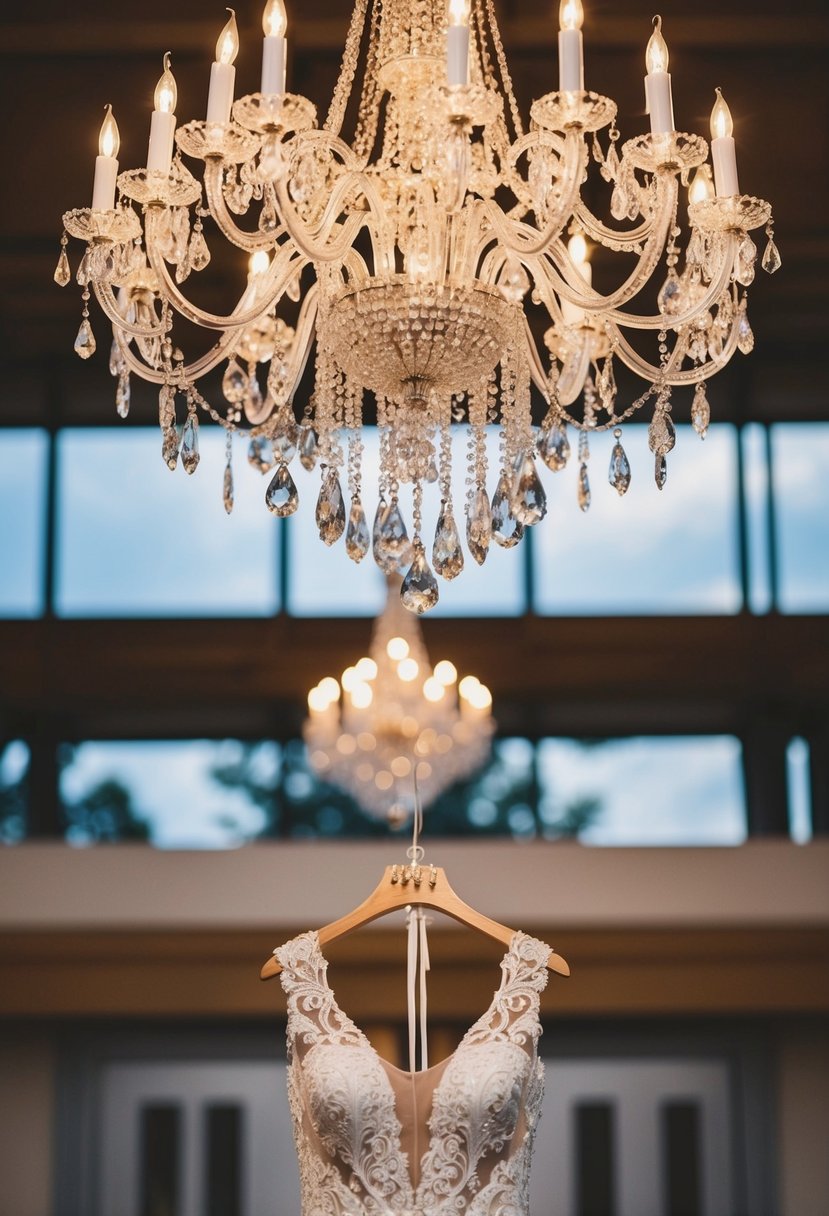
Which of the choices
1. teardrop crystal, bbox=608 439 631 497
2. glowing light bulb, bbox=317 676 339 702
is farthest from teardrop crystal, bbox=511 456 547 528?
glowing light bulb, bbox=317 676 339 702

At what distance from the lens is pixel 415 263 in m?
2.57

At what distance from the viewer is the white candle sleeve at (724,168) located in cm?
251

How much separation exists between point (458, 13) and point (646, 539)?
5.70m

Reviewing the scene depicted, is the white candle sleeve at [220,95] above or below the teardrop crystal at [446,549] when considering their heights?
above

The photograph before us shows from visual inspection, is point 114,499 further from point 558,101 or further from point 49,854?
point 558,101

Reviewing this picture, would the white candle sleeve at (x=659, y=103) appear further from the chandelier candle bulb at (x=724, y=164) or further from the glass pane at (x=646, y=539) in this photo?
the glass pane at (x=646, y=539)

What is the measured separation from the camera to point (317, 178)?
255cm

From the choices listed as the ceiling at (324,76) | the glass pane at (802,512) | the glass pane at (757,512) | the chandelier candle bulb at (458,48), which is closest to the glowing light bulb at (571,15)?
the chandelier candle bulb at (458,48)

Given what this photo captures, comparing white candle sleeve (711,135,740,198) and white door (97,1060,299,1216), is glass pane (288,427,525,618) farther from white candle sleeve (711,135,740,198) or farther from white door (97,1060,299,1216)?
white candle sleeve (711,135,740,198)

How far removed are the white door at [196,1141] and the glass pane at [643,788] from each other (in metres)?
1.82

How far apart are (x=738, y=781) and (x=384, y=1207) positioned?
15.7 ft

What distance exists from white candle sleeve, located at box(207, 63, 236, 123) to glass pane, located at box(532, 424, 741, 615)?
5.15 m

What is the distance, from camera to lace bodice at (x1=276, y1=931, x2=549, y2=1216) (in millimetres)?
2812

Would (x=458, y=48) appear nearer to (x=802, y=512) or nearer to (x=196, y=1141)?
(x=196, y=1141)
